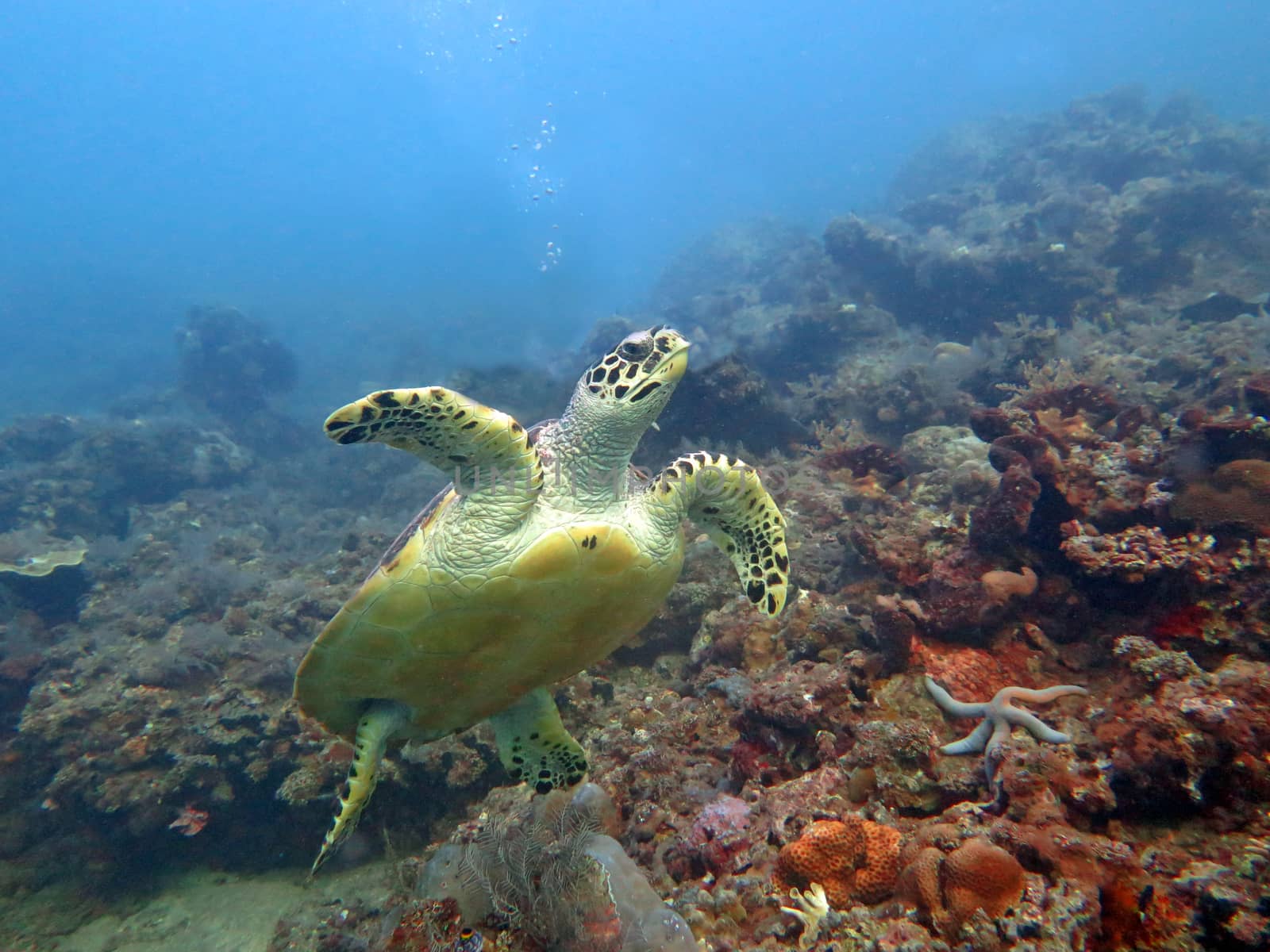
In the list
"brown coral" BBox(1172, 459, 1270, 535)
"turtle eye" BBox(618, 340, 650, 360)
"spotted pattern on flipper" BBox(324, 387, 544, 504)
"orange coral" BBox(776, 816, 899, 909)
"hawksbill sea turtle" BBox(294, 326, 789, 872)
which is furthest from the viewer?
"brown coral" BBox(1172, 459, 1270, 535)

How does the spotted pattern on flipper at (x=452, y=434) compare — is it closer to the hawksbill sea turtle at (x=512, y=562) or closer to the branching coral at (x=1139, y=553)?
the hawksbill sea turtle at (x=512, y=562)

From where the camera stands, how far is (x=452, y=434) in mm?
2977

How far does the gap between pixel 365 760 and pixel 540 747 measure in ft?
3.96

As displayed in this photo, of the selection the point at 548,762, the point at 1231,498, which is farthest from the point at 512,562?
the point at 1231,498

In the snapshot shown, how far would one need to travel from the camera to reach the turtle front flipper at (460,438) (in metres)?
2.78

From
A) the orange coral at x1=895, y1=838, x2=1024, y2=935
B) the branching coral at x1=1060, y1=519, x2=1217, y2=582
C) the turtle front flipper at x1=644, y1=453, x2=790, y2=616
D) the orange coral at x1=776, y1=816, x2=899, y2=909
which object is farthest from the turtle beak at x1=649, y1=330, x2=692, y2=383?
the branching coral at x1=1060, y1=519, x2=1217, y2=582

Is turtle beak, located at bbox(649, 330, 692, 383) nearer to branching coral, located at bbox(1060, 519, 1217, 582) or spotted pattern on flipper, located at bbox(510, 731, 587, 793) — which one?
spotted pattern on flipper, located at bbox(510, 731, 587, 793)

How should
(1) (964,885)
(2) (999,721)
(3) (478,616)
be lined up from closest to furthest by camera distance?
(1) (964,885), (2) (999,721), (3) (478,616)

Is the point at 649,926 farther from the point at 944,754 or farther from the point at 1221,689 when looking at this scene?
the point at 1221,689

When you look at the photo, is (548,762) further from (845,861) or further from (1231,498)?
(1231,498)

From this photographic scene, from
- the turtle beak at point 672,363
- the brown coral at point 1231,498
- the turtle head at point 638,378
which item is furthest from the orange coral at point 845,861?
the brown coral at point 1231,498

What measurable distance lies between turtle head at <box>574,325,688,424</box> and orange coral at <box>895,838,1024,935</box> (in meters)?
2.48

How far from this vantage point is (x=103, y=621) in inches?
353

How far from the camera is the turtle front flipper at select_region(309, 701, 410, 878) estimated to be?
373cm
